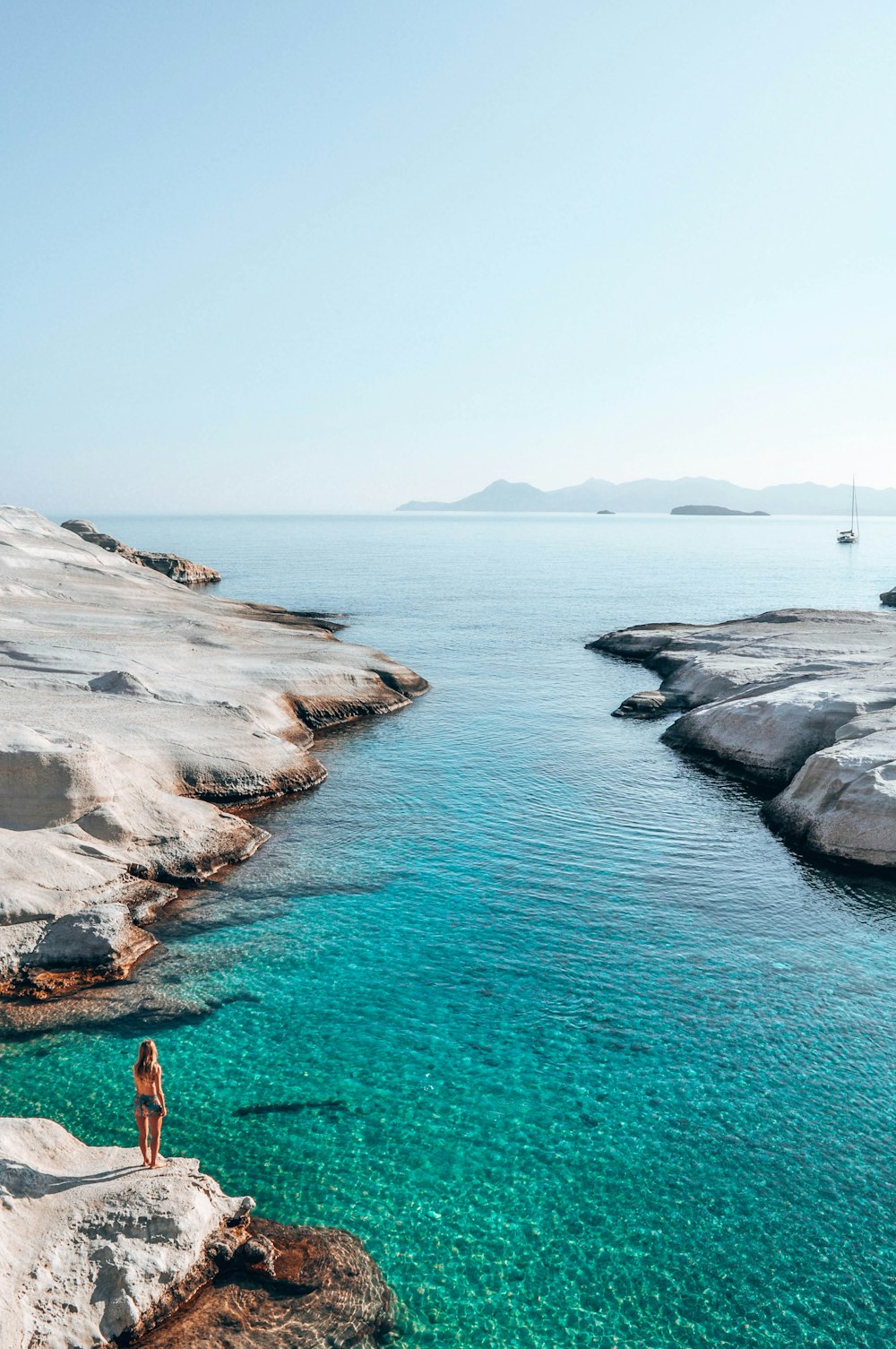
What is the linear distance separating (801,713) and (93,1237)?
114 feet

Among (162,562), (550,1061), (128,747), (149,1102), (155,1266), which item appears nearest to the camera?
(155,1266)

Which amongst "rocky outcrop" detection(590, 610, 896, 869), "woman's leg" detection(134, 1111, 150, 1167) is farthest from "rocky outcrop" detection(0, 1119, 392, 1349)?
"rocky outcrop" detection(590, 610, 896, 869)

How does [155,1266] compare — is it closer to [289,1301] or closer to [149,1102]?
[289,1301]

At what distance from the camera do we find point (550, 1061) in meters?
20.3

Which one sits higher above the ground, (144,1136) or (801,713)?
(801,713)

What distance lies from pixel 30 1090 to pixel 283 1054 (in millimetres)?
5176

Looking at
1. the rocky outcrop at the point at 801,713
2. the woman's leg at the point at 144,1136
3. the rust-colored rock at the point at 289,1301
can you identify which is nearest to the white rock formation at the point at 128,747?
the woman's leg at the point at 144,1136

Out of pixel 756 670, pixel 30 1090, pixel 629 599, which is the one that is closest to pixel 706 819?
pixel 756 670

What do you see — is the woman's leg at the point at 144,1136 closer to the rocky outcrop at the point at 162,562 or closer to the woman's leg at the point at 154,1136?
the woman's leg at the point at 154,1136

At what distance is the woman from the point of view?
1538cm

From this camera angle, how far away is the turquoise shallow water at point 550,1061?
1481cm

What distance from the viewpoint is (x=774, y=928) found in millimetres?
26703

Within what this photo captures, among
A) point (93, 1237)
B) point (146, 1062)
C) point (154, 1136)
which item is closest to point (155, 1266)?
point (93, 1237)

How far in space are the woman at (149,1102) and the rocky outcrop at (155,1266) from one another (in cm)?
32
